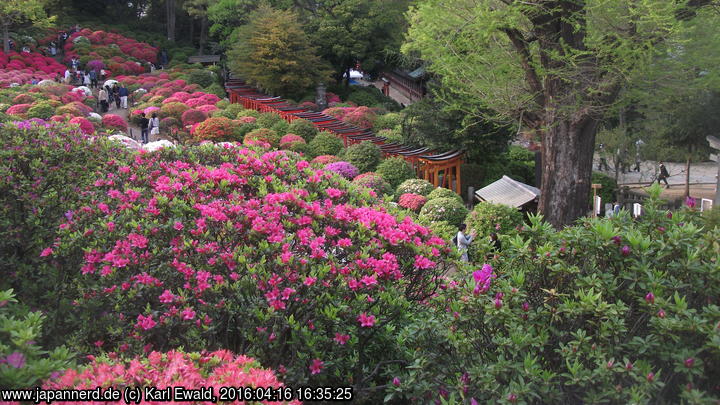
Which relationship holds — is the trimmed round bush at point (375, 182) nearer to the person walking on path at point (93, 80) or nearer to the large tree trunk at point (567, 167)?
the large tree trunk at point (567, 167)

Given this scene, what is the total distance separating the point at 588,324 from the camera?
3.57 meters

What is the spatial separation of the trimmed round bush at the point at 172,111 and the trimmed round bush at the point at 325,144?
735 centimetres

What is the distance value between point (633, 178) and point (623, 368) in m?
23.6

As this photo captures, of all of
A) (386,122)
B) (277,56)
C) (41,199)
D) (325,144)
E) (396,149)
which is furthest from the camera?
(277,56)

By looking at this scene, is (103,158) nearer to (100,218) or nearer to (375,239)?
(100,218)

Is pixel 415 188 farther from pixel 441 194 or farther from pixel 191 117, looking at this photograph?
pixel 191 117

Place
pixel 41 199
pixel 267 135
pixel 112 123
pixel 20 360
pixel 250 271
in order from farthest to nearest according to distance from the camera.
A: pixel 112 123 → pixel 267 135 → pixel 41 199 → pixel 250 271 → pixel 20 360

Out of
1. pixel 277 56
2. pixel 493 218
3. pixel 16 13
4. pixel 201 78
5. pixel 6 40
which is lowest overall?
pixel 493 218

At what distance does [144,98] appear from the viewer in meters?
28.8

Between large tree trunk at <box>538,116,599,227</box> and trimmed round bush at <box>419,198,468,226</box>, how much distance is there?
3.28 metres

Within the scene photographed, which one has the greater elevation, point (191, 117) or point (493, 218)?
point (191, 117)

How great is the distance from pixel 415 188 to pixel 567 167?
5.73m

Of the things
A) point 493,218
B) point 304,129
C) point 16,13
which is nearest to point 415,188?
point 493,218

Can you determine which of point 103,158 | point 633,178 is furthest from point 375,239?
point 633,178
